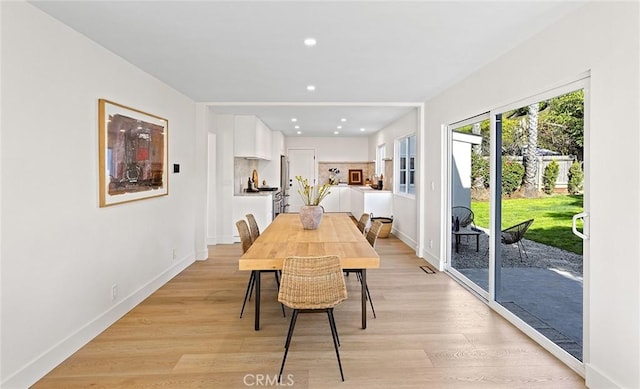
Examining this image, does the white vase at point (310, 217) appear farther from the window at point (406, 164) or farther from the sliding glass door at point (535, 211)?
the window at point (406, 164)

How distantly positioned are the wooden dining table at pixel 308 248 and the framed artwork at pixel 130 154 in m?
1.31

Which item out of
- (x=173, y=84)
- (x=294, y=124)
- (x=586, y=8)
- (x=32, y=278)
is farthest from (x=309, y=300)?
(x=294, y=124)

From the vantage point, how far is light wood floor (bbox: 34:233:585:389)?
235cm

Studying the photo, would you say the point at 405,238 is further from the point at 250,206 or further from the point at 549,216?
the point at 549,216

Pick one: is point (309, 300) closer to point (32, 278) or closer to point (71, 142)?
point (32, 278)

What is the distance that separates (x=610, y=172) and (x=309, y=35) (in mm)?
2155

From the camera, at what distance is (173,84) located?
4.35m

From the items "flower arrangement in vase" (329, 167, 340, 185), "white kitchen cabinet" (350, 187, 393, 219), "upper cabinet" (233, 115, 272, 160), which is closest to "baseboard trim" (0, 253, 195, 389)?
"upper cabinet" (233, 115, 272, 160)

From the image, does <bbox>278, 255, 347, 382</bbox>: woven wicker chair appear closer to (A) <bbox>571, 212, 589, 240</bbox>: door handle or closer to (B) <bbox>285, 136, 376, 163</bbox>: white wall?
(A) <bbox>571, 212, 589, 240</bbox>: door handle

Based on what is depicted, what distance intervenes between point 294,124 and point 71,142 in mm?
5653

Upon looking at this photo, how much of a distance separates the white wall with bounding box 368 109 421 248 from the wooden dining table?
8.14 ft

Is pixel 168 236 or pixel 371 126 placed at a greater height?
pixel 371 126

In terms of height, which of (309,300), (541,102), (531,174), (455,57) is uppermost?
(455,57)

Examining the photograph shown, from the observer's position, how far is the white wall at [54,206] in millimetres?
2172
